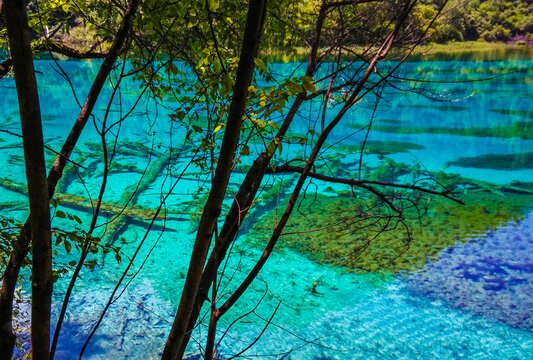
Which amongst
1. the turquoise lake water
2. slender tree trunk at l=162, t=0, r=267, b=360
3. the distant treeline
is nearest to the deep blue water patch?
the turquoise lake water

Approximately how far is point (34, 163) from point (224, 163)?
46 cm

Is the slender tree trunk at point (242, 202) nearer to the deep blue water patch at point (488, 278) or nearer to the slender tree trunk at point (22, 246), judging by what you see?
the slender tree trunk at point (22, 246)

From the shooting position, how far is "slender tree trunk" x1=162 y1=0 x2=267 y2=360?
3.49ft

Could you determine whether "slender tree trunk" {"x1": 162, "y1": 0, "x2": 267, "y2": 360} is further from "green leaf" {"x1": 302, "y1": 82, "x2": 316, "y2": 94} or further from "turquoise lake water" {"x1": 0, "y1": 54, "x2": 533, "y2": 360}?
"turquoise lake water" {"x1": 0, "y1": 54, "x2": 533, "y2": 360}

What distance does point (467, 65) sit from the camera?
2684 centimetres

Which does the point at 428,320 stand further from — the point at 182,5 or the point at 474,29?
the point at 474,29

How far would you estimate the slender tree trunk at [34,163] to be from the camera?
41.8 inches

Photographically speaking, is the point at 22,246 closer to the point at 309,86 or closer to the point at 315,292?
the point at 309,86

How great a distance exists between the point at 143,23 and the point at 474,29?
5107 cm

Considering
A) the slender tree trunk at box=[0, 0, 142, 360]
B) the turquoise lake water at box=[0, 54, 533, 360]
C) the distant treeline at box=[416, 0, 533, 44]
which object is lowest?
the turquoise lake water at box=[0, 54, 533, 360]

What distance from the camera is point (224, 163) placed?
3.89ft

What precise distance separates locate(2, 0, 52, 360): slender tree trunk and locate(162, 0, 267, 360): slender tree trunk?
367mm

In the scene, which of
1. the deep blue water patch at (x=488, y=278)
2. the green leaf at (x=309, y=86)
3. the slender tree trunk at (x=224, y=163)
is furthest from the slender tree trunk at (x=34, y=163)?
the deep blue water patch at (x=488, y=278)

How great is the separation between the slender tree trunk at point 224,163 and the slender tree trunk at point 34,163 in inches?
14.4
